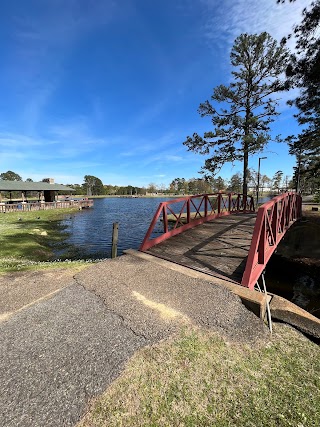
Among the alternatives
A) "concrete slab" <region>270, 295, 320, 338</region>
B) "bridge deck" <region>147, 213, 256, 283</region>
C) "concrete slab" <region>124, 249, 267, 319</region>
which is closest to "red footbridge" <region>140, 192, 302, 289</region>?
"bridge deck" <region>147, 213, 256, 283</region>

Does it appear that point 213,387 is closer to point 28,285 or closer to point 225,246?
point 28,285

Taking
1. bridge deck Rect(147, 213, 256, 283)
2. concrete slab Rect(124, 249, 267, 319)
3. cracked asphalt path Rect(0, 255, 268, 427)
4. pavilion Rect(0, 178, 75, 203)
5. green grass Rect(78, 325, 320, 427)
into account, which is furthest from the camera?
pavilion Rect(0, 178, 75, 203)

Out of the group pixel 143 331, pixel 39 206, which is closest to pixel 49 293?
pixel 143 331

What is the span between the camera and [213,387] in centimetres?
217

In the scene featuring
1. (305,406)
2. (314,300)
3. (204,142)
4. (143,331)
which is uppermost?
(204,142)

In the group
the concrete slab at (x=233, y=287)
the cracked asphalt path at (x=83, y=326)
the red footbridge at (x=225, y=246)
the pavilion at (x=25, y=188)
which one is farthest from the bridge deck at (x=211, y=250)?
the pavilion at (x=25, y=188)

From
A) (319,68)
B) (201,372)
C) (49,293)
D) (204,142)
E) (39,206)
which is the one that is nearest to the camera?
(201,372)

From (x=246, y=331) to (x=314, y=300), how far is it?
5.75 metres

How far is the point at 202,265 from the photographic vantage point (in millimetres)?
4977

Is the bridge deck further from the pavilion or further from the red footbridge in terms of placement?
the pavilion

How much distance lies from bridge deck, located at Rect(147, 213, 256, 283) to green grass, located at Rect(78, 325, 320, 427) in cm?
174

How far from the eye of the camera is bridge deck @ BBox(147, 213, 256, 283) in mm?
4812

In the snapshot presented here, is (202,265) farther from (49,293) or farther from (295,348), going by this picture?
(49,293)

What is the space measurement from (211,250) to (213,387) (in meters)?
3.98
